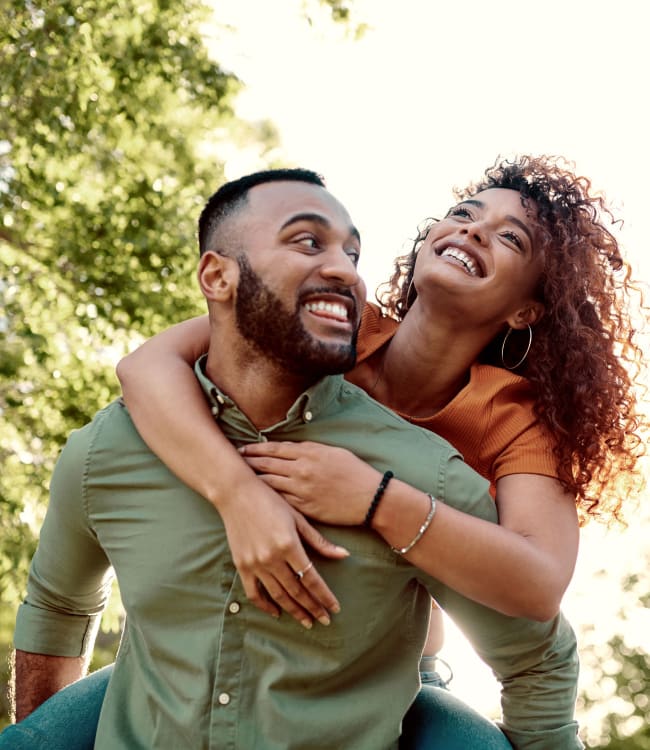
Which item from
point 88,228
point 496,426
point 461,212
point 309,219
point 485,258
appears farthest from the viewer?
point 88,228

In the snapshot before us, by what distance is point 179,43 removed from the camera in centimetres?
747

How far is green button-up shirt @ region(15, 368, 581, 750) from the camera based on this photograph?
2.10m

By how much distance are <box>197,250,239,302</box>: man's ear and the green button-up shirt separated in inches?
9.5

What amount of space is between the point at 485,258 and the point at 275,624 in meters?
1.42

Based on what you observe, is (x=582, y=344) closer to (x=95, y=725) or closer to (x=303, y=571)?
(x=303, y=571)

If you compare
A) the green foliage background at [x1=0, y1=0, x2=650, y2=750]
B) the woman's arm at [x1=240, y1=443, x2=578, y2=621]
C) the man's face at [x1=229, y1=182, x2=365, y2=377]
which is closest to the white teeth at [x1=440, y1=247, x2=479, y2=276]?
the man's face at [x1=229, y1=182, x2=365, y2=377]

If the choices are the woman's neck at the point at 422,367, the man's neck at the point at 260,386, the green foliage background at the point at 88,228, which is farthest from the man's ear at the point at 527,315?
the green foliage background at the point at 88,228

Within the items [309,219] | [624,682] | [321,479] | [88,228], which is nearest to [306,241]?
[309,219]

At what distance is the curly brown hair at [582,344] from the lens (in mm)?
2840

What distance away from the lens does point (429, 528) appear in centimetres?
206

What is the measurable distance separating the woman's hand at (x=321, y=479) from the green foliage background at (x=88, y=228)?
4.99 meters

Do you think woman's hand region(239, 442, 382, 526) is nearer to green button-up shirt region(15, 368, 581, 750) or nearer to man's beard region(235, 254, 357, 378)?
green button-up shirt region(15, 368, 581, 750)

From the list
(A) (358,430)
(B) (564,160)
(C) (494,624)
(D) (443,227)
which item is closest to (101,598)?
(A) (358,430)

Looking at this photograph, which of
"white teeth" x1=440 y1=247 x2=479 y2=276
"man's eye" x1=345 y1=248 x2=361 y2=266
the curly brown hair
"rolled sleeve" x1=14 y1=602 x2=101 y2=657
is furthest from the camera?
"white teeth" x1=440 y1=247 x2=479 y2=276
